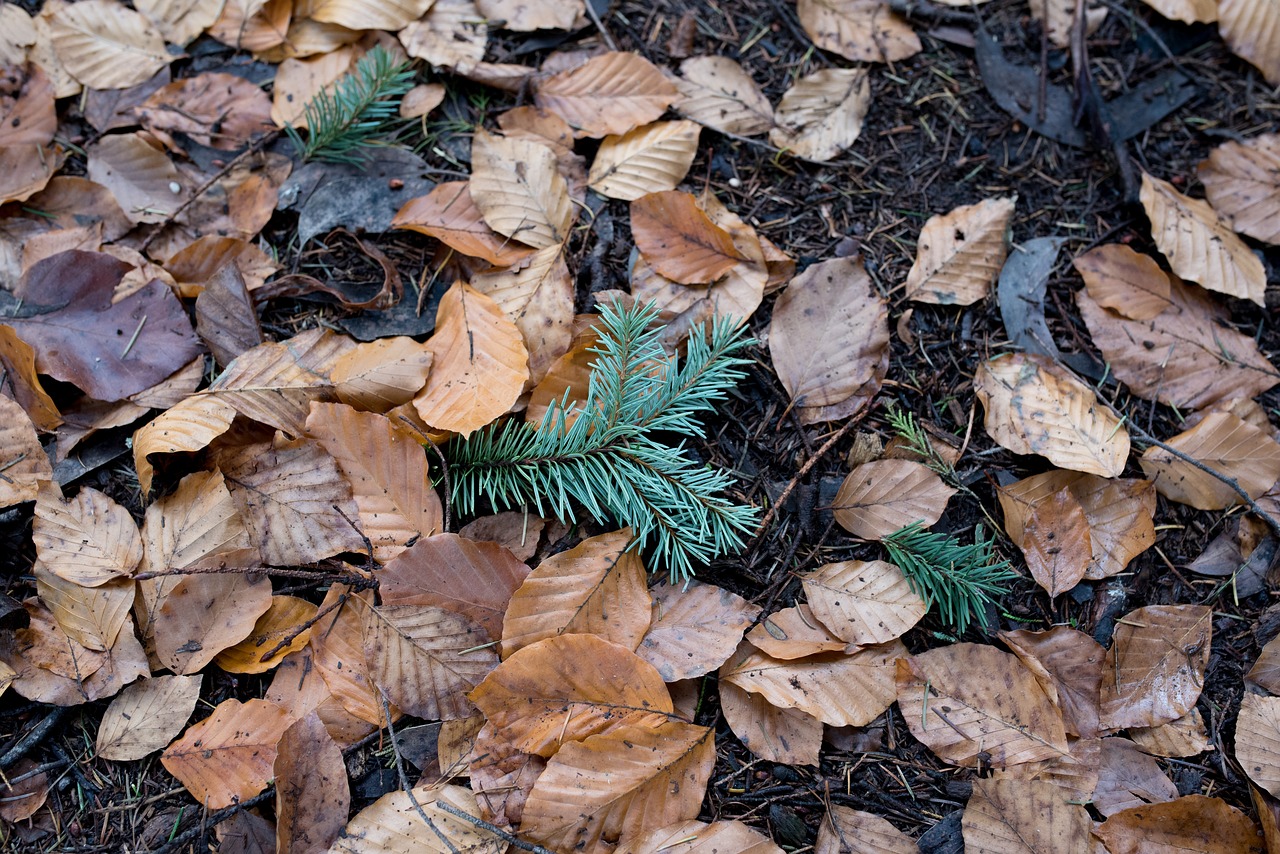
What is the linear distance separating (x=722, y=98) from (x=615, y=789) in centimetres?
182

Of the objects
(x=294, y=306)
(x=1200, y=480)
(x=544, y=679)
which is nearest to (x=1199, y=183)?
(x=1200, y=480)

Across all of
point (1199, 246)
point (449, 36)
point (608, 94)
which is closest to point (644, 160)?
point (608, 94)

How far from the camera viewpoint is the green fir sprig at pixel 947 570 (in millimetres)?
1787

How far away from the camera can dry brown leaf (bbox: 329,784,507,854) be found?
1.60 metres

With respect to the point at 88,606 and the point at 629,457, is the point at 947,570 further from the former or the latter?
the point at 88,606

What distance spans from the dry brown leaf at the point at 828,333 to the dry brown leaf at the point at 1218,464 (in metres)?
0.74

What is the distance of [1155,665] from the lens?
184cm

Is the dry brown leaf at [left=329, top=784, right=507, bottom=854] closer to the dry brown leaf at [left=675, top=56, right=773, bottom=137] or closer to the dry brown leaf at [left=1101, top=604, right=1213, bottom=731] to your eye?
the dry brown leaf at [left=1101, top=604, right=1213, bottom=731]

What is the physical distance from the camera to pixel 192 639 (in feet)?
5.79

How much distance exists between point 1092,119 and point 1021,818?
1919 mm

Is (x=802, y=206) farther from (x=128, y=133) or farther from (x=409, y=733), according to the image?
(x=128, y=133)

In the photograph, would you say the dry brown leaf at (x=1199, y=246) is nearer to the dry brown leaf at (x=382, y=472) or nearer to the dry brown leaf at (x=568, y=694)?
the dry brown leaf at (x=568, y=694)

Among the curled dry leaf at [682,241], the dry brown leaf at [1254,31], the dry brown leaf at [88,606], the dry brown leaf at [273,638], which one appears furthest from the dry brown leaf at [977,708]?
the dry brown leaf at [1254,31]

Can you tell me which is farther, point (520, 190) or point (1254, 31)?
point (1254, 31)
